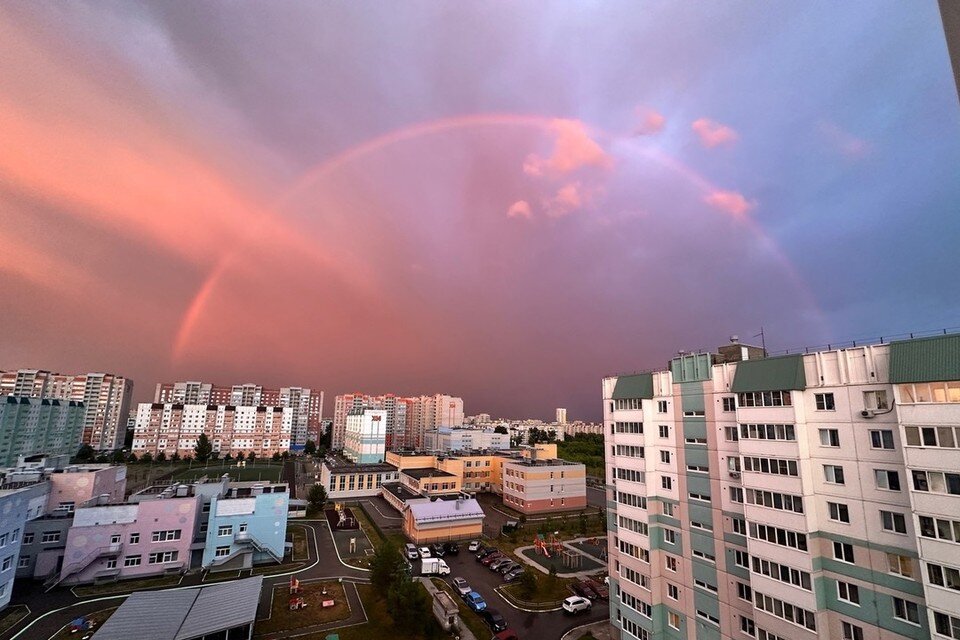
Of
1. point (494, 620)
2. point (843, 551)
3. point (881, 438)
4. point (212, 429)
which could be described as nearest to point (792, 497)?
point (843, 551)

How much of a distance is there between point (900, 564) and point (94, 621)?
Answer: 42151 mm

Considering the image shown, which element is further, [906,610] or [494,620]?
[494,620]

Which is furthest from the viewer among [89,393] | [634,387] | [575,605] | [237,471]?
[89,393]

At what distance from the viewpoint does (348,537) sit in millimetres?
45875

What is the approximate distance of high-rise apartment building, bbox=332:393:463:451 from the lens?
148 metres

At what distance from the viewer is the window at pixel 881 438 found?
16.5 metres

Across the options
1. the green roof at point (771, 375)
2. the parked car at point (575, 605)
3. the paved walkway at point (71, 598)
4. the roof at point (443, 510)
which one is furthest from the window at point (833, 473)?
the roof at point (443, 510)

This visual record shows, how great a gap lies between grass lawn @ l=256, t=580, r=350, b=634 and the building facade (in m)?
87.6

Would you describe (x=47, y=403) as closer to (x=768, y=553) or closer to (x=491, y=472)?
(x=491, y=472)

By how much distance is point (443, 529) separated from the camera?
149 ft

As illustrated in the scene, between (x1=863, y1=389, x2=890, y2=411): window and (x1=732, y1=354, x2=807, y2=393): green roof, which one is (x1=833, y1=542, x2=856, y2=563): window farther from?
(x1=732, y1=354, x2=807, y2=393): green roof

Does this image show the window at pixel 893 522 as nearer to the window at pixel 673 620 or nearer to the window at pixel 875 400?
the window at pixel 875 400

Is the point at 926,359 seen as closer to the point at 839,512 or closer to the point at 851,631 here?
the point at 839,512

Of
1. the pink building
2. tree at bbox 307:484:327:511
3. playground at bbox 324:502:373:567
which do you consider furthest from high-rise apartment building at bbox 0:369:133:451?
the pink building
